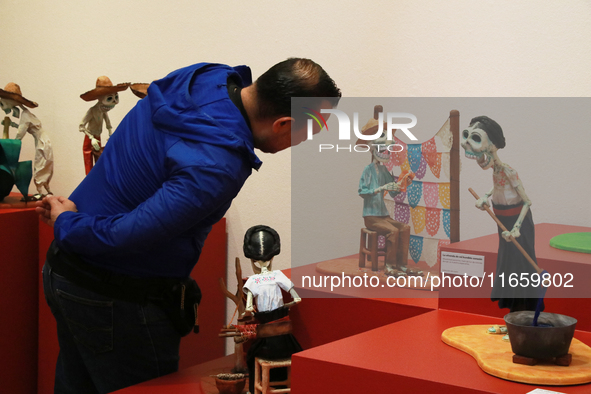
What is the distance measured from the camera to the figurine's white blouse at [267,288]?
1.58m

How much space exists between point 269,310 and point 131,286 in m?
0.38

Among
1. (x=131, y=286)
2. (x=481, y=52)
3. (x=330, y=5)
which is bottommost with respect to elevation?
(x=131, y=286)

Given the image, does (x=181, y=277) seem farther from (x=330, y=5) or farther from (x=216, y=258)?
(x=330, y=5)

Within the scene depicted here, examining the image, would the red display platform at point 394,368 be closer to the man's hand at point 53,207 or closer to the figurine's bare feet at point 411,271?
the figurine's bare feet at point 411,271

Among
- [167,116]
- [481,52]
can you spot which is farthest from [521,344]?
[481,52]

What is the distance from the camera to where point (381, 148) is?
57.6 inches

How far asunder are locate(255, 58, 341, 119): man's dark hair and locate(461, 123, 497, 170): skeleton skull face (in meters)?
0.32

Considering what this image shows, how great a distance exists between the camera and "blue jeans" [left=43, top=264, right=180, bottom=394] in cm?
136

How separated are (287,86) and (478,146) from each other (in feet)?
1.47

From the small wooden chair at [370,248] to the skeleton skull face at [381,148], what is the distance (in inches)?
8.2

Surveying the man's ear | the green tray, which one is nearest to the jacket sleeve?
the man's ear

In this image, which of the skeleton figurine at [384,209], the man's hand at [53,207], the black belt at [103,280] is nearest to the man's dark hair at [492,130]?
the skeleton figurine at [384,209]

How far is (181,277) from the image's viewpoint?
57.4 inches

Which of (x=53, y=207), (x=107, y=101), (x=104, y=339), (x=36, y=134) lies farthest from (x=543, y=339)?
(x=36, y=134)
